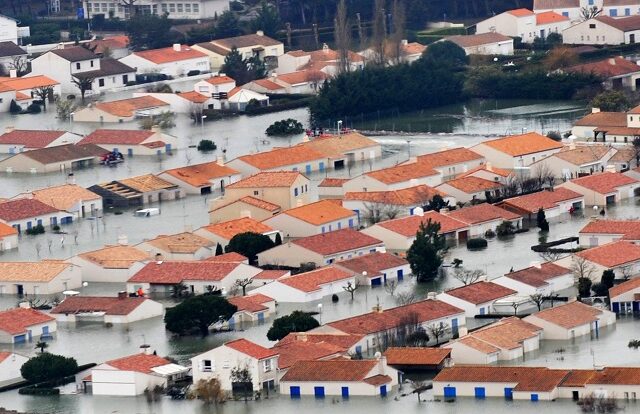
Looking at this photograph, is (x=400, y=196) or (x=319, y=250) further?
(x=400, y=196)

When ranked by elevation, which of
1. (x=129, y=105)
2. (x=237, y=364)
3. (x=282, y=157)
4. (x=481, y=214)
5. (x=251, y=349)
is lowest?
(x=129, y=105)

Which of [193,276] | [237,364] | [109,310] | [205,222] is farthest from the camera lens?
[205,222]

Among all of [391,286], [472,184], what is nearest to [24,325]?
[391,286]

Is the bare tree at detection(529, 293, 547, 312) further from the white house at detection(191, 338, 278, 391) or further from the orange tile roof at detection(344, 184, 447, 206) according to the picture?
the orange tile roof at detection(344, 184, 447, 206)

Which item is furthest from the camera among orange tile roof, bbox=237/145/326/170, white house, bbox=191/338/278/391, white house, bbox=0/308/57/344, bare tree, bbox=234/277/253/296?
orange tile roof, bbox=237/145/326/170

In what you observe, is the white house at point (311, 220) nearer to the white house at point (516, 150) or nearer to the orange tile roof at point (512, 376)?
the white house at point (516, 150)

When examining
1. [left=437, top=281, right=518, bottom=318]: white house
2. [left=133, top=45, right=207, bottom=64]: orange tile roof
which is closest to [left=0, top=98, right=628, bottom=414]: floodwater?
[left=437, top=281, right=518, bottom=318]: white house

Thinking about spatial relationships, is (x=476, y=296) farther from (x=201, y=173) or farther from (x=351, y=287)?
(x=201, y=173)
